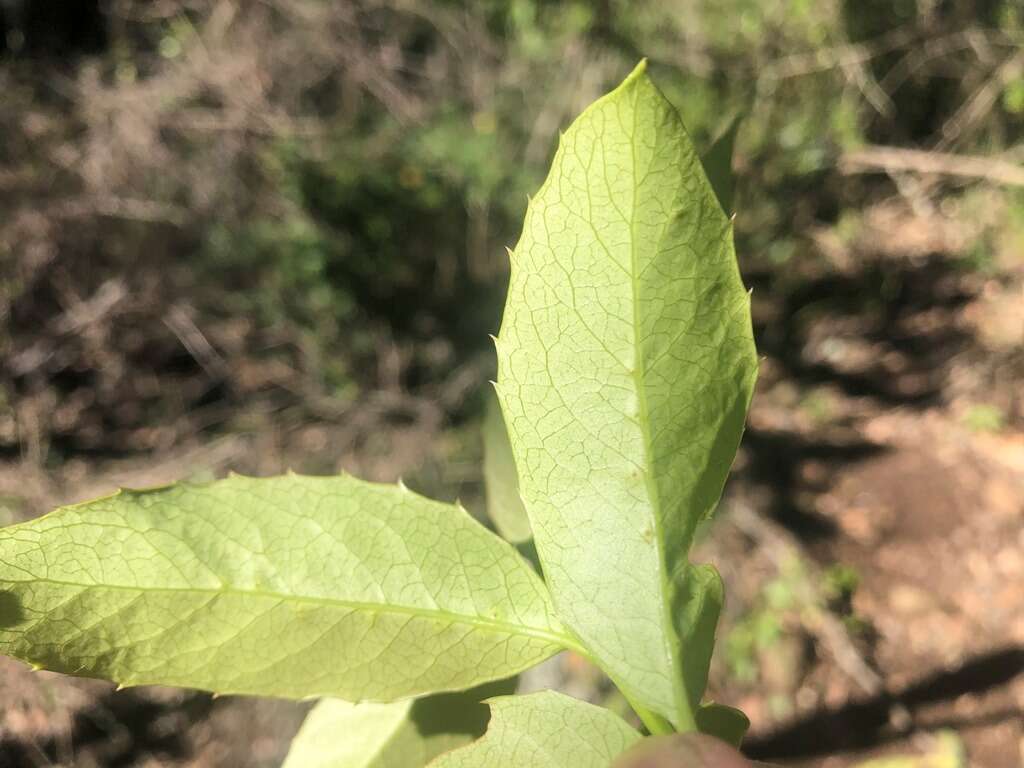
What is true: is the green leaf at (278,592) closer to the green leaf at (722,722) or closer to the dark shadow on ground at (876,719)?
the green leaf at (722,722)

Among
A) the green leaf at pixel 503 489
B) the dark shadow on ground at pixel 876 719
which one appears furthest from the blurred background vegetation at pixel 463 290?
the green leaf at pixel 503 489

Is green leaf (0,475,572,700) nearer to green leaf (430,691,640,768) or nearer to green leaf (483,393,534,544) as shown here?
green leaf (430,691,640,768)

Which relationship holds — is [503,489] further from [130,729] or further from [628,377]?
[130,729]

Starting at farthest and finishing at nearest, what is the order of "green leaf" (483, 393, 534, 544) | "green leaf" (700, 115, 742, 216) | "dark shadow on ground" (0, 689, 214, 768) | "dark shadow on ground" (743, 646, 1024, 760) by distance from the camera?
"dark shadow on ground" (0, 689, 214, 768)
"dark shadow on ground" (743, 646, 1024, 760)
"green leaf" (483, 393, 534, 544)
"green leaf" (700, 115, 742, 216)

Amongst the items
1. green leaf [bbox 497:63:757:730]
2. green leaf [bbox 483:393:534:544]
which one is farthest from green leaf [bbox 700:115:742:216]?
green leaf [bbox 483:393:534:544]

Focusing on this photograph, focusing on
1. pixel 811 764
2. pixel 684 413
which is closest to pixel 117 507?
pixel 684 413

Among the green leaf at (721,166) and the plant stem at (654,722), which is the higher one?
the green leaf at (721,166)
